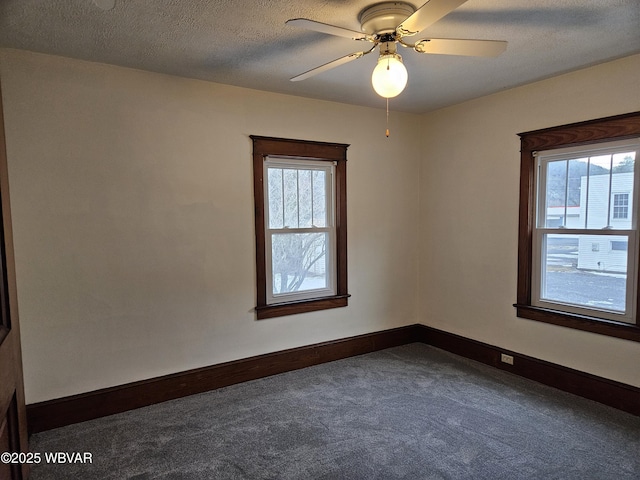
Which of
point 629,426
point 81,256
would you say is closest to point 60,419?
point 81,256

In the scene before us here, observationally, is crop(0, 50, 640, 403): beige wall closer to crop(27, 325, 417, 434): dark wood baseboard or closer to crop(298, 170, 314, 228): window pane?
crop(27, 325, 417, 434): dark wood baseboard

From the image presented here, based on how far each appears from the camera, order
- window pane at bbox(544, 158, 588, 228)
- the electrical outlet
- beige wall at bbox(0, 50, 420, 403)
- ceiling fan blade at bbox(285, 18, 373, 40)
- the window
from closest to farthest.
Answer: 1. ceiling fan blade at bbox(285, 18, 373, 40)
2. beige wall at bbox(0, 50, 420, 403)
3. the window
4. window pane at bbox(544, 158, 588, 228)
5. the electrical outlet

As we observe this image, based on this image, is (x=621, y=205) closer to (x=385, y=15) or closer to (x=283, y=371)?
(x=385, y=15)

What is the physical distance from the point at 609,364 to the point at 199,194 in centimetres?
355

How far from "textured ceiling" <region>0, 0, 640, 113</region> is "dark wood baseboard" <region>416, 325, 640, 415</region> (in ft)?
8.06

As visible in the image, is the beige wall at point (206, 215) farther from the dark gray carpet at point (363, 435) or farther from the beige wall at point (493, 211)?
the dark gray carpet at point (363, 435)

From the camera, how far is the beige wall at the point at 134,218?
2.71m

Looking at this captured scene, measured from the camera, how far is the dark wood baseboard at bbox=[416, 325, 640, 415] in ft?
9.60

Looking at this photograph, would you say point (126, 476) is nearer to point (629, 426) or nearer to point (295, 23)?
point (295, 23)

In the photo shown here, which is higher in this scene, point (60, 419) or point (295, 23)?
point (295, 23)

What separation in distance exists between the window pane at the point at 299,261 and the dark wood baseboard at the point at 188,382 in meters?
0.62

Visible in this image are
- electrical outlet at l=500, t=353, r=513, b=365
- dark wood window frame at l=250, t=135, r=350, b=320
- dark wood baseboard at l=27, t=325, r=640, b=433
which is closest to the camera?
dark wood baseboard at l=27, t=325, r=640, b=433

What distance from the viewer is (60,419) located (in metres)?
2.79

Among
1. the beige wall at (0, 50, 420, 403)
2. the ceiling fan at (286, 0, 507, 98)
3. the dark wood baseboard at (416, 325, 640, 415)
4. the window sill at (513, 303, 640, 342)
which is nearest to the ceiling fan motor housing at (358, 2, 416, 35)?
the ceiling fan at (286, 0, 507, 98)
